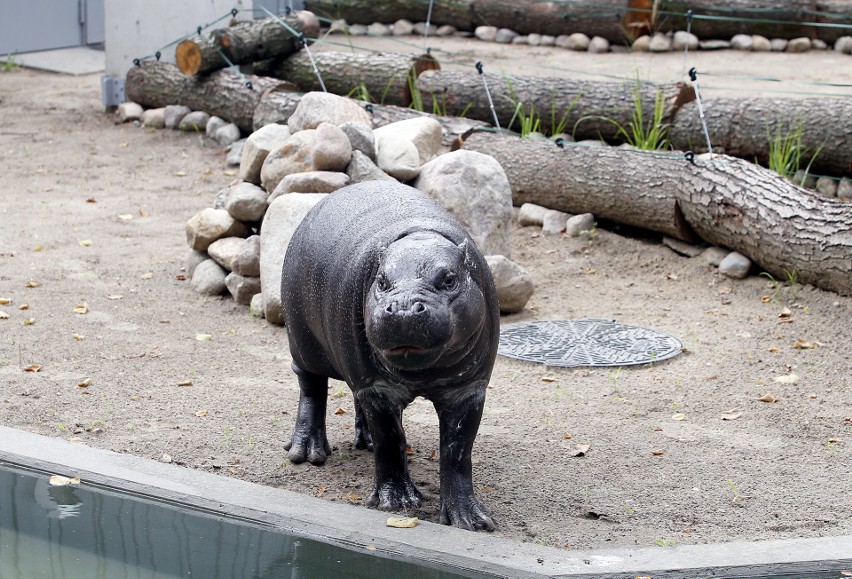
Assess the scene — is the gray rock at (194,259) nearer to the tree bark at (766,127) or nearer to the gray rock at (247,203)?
the gray rock at (247,203)

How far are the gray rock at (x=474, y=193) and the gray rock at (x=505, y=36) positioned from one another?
8771 mm

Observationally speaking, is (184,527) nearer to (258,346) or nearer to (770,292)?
(258,346)

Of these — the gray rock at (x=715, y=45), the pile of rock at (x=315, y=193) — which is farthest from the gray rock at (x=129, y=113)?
the gray rock at (x=715, y=45)

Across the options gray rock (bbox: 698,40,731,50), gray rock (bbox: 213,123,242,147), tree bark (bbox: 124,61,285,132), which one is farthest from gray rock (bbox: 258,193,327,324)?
gray rock (bbox: 698,40,731,50)

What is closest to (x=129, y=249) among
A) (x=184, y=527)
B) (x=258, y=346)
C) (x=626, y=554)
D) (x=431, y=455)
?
(x=258, y=346)

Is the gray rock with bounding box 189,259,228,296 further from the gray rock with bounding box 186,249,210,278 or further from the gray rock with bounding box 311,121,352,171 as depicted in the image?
the gray rock with bounding box 311,121,352,171

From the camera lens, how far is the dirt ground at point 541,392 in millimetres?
4488

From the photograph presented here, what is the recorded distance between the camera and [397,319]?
356 centimetres

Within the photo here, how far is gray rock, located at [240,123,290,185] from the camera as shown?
754cm

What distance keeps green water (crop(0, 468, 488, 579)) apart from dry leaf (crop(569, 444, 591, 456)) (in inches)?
55.7

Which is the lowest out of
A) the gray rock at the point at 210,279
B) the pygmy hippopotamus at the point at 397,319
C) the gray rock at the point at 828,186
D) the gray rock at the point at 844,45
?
the gray rock at the point at 210,279

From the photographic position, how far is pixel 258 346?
6.45 meters

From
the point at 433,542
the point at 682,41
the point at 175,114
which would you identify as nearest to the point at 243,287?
the point at 433,542

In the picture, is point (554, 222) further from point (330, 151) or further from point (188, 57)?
point (188, 57)
